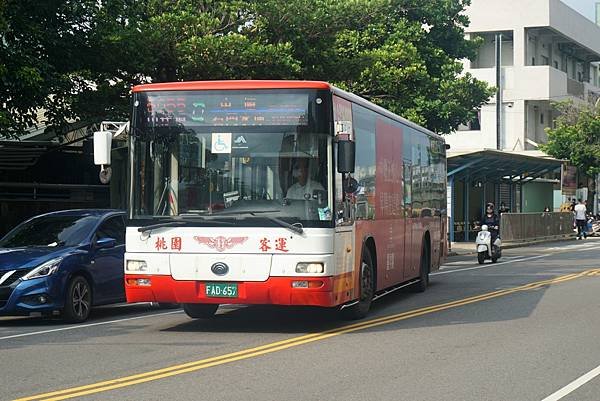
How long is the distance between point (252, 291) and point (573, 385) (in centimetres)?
439

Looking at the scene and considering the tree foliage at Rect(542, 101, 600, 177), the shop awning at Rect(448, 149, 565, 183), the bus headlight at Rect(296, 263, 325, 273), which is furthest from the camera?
the tree foliage at Rect(542, 101, 600, 177)

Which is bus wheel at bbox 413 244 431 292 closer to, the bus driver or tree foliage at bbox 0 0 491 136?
tree foliage at bbox 0 0 491 136

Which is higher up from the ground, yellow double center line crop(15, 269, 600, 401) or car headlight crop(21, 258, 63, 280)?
car headlight crop(21, 258, 63, 280)

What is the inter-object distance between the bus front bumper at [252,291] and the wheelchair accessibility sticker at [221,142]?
1.68 metres

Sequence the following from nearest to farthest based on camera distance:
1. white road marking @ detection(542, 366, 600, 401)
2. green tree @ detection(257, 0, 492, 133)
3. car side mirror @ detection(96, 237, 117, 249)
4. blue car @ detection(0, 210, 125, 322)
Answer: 1. white road marking @ detection(542, 366, 600, 401)
2. blue car @ detection(0, 210, 125, 322)
3. car side mirror @ detection(96, 237, 117, 249)
4. green tree @ detection(257, 0, 492, 133)

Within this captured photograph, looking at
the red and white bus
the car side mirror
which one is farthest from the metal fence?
the red and white bus

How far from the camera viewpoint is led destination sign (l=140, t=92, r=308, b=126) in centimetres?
1213

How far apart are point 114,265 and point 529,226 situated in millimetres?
28590

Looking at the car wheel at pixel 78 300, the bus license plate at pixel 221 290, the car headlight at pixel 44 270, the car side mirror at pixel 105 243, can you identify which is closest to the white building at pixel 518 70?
the car side mirror at pixel 105 243

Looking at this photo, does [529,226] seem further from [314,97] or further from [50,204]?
[314,97]

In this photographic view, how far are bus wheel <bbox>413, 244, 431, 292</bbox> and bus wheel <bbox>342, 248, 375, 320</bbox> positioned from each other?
4.50 m

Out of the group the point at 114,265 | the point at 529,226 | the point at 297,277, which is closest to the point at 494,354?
the point at 297,277

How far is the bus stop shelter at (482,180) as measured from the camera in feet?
117

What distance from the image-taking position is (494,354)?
1070cm
